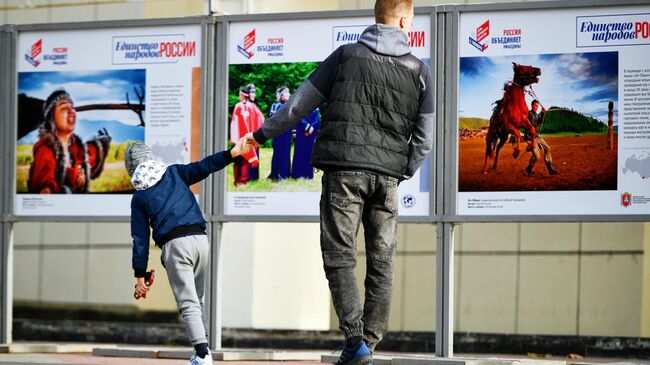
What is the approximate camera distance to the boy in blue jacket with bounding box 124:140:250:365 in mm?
8469

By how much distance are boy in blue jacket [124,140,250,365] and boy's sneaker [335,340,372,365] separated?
5.11 feet

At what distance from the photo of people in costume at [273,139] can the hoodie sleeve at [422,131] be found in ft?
8.51

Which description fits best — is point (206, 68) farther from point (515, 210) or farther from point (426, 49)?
point (515, 210)

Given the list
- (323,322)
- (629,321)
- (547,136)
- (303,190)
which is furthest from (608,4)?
(323,322)

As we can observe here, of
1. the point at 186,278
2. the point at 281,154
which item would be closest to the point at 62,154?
the point at 281,154

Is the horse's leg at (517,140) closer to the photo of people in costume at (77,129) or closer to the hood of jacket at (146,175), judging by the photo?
the hood of jacket at (146,175)

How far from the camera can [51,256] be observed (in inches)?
588

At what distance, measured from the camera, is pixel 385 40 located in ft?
24.5

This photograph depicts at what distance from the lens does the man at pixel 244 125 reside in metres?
10.4

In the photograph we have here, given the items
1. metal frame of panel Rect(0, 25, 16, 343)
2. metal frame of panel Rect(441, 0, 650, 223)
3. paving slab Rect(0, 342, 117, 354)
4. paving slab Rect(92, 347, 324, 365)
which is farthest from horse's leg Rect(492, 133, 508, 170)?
metal frame of panel Rect(0, 25, 16, 343)

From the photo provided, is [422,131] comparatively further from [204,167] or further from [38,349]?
[38,349]

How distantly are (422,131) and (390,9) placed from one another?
2.34 feet

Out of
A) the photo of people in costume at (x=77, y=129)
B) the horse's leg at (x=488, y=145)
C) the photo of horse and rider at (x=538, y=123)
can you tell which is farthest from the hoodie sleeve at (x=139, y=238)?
the horse's leg at (x=488, y=145)

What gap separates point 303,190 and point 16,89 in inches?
104
